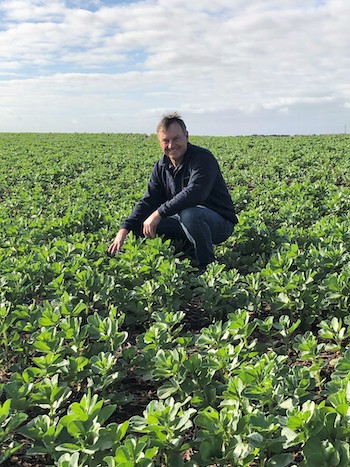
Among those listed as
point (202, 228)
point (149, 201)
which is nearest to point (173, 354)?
point (202, 228)

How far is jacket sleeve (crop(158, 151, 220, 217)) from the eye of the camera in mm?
5055

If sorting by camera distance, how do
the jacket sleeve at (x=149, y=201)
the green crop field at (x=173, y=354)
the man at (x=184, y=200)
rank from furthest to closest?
the jacket sleeve at (x=149, y=201) < the man at (x=184, y=200) < the green crop field at (x=173, y=354)

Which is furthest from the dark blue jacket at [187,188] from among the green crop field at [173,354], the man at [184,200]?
the green crop field at [173,354]

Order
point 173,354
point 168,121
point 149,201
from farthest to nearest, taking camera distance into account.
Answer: point 149,201, point 168,121, point 173,354

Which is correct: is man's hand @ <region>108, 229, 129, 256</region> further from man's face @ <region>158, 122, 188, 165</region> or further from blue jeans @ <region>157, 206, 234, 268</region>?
man's face @ <region>158, 122, 188, 165</region>

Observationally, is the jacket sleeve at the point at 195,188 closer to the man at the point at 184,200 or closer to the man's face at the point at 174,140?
the man at the point at 184,200

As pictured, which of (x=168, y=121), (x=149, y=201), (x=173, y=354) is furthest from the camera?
(x=149, y=201)

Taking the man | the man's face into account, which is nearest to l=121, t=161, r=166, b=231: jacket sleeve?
the man

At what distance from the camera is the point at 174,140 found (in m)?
5.00

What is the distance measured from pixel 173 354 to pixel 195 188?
2683 millimetres

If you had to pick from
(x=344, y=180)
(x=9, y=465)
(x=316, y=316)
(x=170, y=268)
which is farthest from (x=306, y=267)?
(x=344, y=180)

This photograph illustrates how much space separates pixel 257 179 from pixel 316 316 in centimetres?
973

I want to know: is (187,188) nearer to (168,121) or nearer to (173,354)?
(168,121)

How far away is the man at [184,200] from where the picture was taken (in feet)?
16.6
